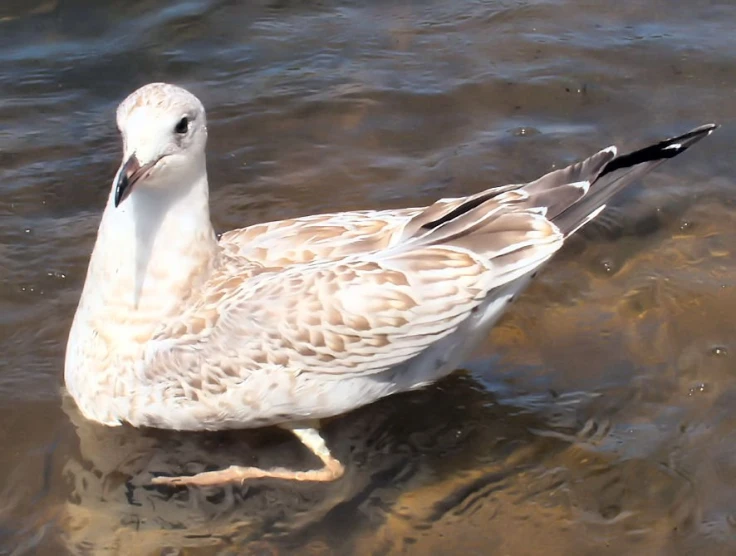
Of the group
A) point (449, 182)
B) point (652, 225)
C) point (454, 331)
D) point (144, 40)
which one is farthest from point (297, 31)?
point (454, 331)

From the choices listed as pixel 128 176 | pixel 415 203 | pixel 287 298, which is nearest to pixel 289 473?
pixel 287 298

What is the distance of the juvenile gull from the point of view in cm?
422

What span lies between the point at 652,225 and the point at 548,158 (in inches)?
31.4

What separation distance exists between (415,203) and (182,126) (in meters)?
2.19

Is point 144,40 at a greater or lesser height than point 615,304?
greater

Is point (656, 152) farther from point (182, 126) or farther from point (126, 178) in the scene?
point (126, 178)

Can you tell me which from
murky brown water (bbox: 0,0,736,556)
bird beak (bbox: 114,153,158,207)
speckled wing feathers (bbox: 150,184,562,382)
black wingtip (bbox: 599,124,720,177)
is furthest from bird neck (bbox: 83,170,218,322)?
black wingtip (bbox: 599,124,720,177)

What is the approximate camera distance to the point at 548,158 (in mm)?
6305

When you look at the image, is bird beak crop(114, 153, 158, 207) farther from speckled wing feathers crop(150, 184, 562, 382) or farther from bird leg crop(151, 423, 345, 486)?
bird leg crop(151, 423, 345, 486)

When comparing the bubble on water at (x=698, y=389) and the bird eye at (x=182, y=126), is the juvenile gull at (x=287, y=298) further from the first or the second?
the bubble on water at (x=698, y=389)

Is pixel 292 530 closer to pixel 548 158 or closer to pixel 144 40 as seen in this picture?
pixel 548 158

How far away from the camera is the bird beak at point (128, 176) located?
3.78m

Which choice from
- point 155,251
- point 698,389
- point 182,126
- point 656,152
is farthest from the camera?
point 698,389

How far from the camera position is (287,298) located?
4.24 m
